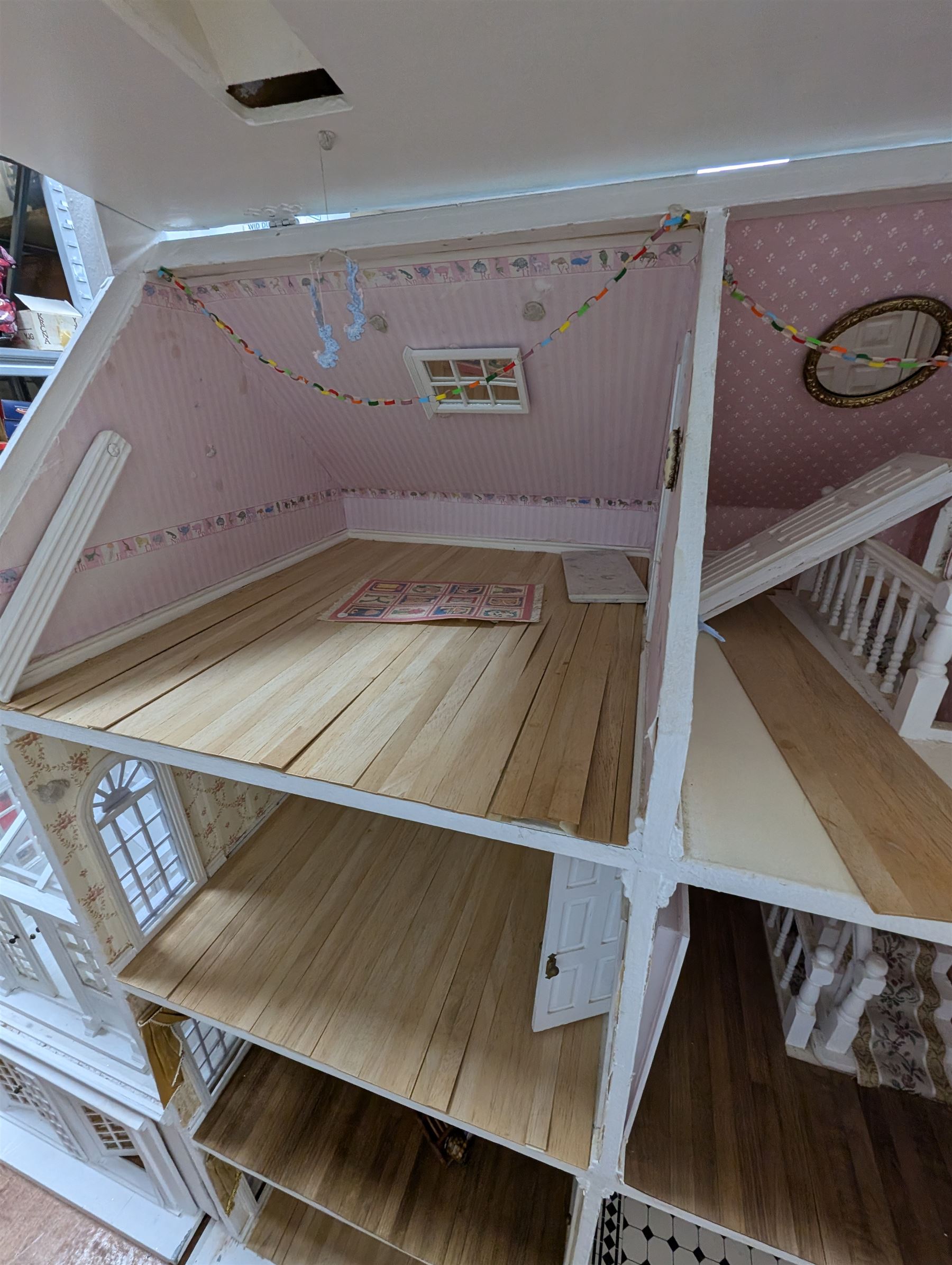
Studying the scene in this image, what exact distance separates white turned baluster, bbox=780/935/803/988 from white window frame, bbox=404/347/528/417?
1.66m

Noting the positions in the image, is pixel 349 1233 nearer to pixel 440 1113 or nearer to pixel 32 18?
pixel 440 1113

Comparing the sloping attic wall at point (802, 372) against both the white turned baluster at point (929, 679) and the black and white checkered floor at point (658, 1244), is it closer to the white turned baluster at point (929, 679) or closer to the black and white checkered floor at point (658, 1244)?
the white turned baluster at point (929, 679)

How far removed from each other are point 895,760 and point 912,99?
106cm

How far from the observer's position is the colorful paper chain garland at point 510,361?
1014 mm

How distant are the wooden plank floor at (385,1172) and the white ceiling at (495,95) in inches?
92.7

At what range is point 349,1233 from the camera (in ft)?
5.50

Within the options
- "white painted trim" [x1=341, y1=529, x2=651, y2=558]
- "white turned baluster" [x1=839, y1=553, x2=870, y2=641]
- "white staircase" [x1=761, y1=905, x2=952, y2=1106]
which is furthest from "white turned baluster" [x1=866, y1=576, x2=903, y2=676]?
"white painted trim" [x1=341, y1=529, x2=651, y2=558]

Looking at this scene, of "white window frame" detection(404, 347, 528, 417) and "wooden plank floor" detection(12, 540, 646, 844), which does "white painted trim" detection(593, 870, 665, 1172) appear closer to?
"wooden plank floor" detection(12, 540, 646, 844)

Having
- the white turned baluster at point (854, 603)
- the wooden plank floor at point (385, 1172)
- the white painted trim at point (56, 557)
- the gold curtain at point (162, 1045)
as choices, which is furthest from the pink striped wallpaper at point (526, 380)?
the wooden plank floor at point (385, 1172)

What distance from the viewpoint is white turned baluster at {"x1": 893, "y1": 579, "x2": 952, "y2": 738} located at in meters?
0.93

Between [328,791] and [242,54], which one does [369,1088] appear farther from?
[242,54]

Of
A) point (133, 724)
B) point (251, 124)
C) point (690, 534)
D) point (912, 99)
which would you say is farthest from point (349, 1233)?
point (912, 99)

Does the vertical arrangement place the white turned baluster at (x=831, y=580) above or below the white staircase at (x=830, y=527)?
below

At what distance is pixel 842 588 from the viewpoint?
145cm
